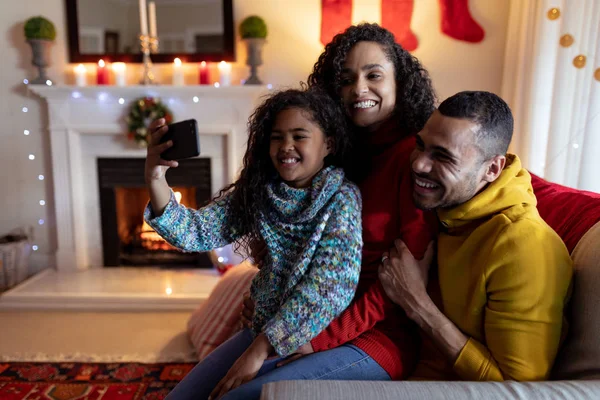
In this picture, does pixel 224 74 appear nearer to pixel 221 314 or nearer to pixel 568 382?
pixel 221 314

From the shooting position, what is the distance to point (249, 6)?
122 inches

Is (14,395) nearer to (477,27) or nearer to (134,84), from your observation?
(134,84)

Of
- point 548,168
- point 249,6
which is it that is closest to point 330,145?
point 548,168

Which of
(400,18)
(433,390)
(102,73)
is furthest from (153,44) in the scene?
(433,390)

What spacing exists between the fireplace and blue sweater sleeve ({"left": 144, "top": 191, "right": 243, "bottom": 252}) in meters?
2.02

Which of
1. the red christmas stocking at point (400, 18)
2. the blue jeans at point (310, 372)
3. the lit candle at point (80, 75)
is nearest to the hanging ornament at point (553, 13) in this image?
the red christmas stocking at point (400, 18)

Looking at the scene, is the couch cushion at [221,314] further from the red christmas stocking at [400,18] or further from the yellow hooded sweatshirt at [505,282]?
the red christmas stocking at [400,18]

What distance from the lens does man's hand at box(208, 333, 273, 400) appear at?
42.1 inches

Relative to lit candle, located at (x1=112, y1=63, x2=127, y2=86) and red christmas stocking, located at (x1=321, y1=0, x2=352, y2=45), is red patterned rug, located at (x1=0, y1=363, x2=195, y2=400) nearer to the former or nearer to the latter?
lit candle, located at (x1=112, y1=63, x2=127, y2=86)

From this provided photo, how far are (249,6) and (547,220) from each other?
2.52m

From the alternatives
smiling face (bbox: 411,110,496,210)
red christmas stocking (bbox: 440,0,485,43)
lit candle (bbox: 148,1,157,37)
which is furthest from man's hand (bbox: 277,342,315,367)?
red christmas stocking (bbox: 440,0,485,43)

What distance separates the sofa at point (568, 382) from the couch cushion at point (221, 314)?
127cm

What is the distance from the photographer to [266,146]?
1.31 m

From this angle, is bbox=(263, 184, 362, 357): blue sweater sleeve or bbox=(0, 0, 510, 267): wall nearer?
bbox=(263, 184, 362, 357): blue sweater sleeve
